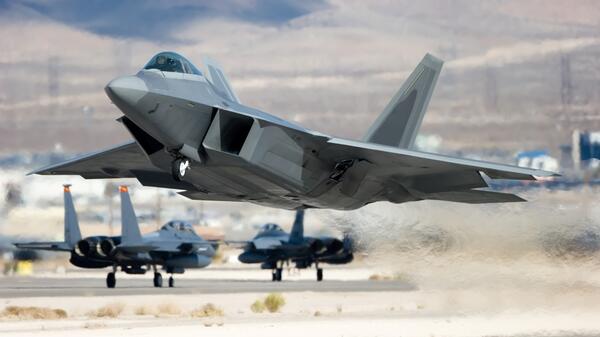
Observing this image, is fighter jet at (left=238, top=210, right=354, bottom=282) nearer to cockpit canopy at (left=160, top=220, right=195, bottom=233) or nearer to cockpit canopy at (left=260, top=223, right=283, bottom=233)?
cockpit canopy at (left=260, top=223, right=283, bottom=233)

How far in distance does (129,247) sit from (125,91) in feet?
79.5

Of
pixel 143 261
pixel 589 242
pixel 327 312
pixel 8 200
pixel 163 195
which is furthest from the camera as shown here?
pixel 163 195

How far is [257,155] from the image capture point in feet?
54.0

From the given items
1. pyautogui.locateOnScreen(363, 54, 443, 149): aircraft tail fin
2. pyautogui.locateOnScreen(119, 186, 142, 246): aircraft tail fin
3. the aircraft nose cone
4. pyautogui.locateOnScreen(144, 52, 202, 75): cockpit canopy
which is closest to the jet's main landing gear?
pyautogui.locateOnScreen(119, 186, 142, 246): aircraft tail fin

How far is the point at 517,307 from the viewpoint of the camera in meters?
20.8

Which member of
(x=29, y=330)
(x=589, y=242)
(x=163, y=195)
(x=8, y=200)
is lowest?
(x=29, y=330)

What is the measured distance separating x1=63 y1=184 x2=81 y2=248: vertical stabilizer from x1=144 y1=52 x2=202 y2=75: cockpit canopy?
952 inches

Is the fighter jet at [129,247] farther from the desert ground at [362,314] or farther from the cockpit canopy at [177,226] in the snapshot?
the desert ground at [362,314]

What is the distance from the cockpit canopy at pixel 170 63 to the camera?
16.4 metres

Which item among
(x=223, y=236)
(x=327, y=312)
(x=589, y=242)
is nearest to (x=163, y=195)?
(x=223, y=236)

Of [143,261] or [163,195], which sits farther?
[163,195]

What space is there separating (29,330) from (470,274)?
964 cm

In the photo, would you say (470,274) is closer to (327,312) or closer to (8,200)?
(327,312)

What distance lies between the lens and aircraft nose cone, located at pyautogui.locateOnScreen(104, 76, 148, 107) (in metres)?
15.0
